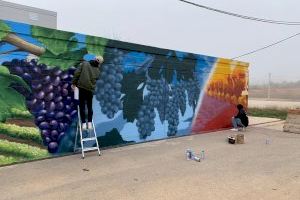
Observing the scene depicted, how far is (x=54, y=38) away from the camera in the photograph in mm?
8664

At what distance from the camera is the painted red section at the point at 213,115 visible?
13.8 metres

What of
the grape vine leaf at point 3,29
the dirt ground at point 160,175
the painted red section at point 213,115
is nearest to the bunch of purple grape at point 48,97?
the grape vine leaf at point 3,29

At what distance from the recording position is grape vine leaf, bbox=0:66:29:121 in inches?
306

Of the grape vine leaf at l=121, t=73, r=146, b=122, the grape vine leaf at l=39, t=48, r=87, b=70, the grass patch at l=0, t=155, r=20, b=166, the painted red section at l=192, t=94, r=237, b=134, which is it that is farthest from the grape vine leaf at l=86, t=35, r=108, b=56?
the painted red section at l=192, t=94, r=237, b=134

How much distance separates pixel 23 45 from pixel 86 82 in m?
1.56

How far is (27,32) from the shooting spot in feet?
26.7

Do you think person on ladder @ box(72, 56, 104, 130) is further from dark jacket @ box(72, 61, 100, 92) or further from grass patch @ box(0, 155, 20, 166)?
grass patch @ box(0, 155, 20, 166)

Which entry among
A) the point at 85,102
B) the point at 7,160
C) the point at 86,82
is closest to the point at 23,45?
the point at 86,82

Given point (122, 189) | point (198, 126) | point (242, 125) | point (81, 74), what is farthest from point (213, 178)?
point (242, 125)

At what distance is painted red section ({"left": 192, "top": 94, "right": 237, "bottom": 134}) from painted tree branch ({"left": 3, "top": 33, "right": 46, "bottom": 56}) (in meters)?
6.69

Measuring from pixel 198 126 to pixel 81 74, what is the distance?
6.12 m

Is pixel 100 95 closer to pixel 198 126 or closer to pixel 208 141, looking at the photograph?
pixel 208 141

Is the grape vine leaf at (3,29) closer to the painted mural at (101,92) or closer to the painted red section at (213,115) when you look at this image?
the painted mural at (101,92)

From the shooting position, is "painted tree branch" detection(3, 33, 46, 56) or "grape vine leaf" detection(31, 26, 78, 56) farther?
"grape vine leaf" detection(31, 26, 78, 56)
